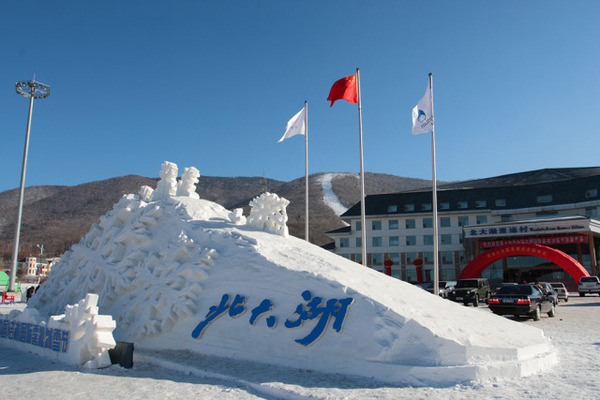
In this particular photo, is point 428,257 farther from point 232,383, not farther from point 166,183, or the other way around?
point 232,383

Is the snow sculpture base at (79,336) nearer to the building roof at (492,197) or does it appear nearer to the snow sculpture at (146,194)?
the snow sculpture at (146,194)

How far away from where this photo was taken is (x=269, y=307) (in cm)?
1014

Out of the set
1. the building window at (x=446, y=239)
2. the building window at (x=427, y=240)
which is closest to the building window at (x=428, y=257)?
the building window at (x=427, y=240)

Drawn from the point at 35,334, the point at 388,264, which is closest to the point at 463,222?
the point at 388,264

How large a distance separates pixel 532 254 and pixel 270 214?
29.6 meters

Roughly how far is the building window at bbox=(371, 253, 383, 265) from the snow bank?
41.1 m

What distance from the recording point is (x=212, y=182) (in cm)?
18300

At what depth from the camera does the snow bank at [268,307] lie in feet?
27.2

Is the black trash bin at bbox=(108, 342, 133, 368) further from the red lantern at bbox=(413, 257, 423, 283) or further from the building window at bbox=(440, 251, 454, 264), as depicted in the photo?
the building window at bbox=(440, 251, 454, 264)

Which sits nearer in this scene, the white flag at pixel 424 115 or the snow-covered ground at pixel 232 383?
the snow-covered ground at pixel 232 383

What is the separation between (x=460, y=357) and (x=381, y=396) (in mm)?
1879

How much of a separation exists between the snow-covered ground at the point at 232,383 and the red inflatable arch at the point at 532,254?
91.7ft

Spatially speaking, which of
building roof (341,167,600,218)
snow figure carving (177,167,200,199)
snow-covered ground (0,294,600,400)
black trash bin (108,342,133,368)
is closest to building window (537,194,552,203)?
building roof (341,167,600,218)

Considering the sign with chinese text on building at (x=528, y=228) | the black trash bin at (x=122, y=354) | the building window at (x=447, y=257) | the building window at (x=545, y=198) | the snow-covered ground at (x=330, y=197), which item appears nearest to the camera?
the black trash bin at (x=122, y=354)
